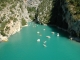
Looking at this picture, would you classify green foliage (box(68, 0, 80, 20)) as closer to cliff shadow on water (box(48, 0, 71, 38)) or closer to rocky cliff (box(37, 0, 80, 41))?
rocky cliff (box(37, 0, 80, 41))

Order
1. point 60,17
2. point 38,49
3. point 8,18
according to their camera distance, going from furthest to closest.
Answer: point 60,17 → point 8,18 → point 38,49

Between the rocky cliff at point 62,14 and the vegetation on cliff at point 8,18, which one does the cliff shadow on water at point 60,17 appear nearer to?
the rocky cliff at point 62,14


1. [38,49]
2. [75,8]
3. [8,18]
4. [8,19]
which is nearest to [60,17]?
[75,8]

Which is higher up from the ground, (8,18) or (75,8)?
(75,8)

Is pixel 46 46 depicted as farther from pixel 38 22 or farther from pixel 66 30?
pixel 38 22

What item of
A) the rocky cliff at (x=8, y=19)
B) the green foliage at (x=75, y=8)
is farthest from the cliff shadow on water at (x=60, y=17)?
the rocky cliff at (x=8, y=19)

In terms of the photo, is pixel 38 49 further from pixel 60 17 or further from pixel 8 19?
pixel 60 17
